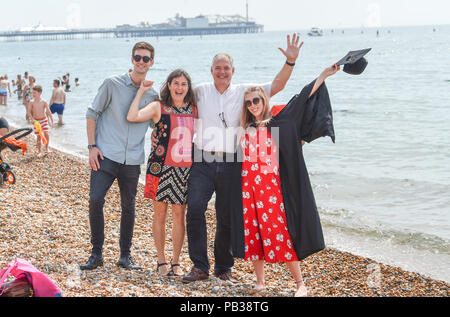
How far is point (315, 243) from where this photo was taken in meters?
4.26

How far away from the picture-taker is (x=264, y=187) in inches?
168

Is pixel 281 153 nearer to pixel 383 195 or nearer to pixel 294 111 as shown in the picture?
pixel 294 111

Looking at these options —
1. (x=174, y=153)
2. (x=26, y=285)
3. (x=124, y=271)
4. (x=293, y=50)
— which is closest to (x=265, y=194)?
(x=174, y=153)

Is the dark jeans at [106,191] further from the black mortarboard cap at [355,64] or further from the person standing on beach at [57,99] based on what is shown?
the person standing on beach at [57,99]

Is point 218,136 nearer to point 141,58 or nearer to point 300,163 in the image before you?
point 300,163

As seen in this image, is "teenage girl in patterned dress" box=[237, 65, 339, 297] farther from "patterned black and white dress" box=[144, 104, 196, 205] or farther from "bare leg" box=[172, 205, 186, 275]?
"bare leg" box=[172, 205, 186, 275]

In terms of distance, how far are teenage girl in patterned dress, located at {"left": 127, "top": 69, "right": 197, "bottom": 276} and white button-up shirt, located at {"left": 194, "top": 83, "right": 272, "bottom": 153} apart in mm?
97

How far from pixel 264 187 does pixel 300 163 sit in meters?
0.34

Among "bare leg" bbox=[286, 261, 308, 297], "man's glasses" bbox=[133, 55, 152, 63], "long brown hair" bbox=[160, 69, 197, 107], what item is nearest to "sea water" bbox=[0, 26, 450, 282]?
"bare leg" bbox=[286, 261, 308, 297]

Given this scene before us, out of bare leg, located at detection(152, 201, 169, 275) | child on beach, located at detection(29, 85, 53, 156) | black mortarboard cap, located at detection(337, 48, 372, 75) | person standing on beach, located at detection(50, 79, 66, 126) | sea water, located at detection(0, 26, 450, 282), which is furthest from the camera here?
person standing on beach, located at detection(50, 79, 66, 126)

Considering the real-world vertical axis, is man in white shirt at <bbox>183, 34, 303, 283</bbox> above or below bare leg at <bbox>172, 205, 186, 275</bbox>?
above

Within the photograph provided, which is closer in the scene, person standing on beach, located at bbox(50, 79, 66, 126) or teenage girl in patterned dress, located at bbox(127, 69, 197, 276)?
teenage girl in patterned dress, located at bbox(127, 69, 197, 276)

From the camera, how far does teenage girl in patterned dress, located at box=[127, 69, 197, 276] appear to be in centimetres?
445

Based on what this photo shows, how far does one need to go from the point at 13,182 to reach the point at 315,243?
18.8 ft
